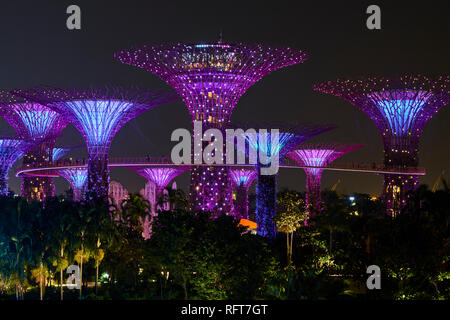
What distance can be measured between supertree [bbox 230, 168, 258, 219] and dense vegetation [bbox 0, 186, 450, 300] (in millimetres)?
31681

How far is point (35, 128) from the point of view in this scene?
5653 cm

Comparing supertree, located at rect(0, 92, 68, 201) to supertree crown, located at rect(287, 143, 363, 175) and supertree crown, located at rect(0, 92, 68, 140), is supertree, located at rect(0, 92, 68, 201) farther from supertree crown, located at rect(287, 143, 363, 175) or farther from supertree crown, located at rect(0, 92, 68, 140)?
supertree crown, located at rect(287, 143, 363, 175)

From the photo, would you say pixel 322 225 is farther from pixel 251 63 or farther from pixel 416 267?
pixel 251 63

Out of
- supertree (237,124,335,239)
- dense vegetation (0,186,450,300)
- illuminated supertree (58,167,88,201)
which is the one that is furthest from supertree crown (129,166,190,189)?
dense vegetation (0,186,450,300)

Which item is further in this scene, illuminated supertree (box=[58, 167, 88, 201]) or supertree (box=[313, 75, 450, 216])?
illuminated supertree (box=[58, 167, 88, 201])

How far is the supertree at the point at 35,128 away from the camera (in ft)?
183

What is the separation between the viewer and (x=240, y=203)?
207ft

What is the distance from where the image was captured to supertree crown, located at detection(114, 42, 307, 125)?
135ft

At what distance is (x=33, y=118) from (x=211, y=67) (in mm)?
21538

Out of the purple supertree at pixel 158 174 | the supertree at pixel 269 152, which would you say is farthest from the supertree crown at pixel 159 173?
the supertree at pixel 269 152
